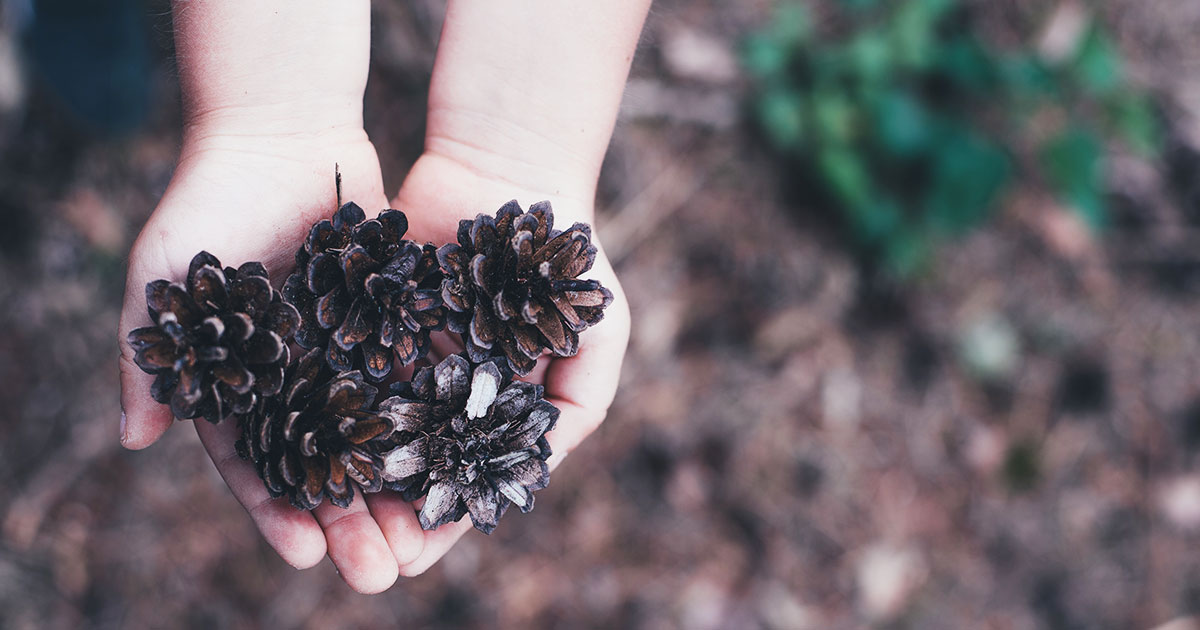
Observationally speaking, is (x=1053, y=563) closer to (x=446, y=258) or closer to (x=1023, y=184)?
(x=1023, y=184)

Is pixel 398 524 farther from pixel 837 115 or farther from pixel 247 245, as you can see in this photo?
pixel 837 115

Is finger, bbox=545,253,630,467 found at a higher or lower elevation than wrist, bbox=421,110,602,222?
lower

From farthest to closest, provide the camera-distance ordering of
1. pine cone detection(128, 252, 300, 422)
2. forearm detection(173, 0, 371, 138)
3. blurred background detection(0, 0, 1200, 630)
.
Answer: blurred background detection(0, 0, 1200, 630) < forearm detection(173, 0, 371, 138) < pine cone detection(128, 252, 300, 422)

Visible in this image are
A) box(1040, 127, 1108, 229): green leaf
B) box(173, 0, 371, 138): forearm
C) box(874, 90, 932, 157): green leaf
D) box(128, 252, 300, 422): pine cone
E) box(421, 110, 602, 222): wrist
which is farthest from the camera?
box(1040, 127, 1108, 229): green leaf

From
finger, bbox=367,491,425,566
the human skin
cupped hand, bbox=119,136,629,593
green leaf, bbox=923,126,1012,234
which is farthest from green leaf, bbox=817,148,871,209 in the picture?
finger, bbox=367,491,425,566

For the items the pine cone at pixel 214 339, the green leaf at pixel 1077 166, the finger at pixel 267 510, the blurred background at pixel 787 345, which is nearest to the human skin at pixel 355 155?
the finger at pixel 267 510

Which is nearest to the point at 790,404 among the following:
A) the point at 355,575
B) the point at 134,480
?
the point at 355,575

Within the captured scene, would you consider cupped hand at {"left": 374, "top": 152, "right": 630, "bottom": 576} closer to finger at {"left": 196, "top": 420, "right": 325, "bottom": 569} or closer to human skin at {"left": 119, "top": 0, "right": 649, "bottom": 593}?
human skin at {"left": 119, "top": 0, "right": 649, "bottom": 593}
